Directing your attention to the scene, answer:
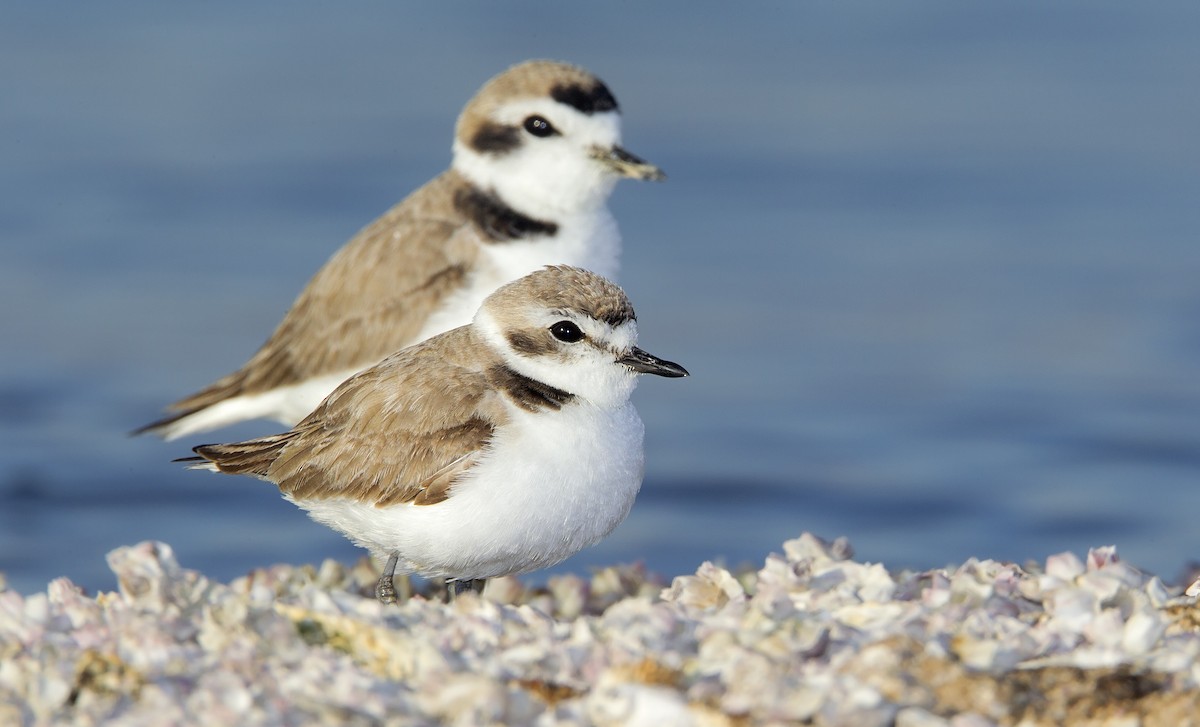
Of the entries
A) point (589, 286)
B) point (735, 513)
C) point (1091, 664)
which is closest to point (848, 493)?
point (735, 513)

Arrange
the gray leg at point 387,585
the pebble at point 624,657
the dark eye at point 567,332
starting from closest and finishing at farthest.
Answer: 1. the pebble at point 624,657
2. the dark eye at point 567,332
3. the gray leg at point 387,585

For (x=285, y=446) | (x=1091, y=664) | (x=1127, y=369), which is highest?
(x=1127, y=369)

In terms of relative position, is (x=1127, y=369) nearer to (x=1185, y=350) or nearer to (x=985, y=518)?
(x=1185, y=350)

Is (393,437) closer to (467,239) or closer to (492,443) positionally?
(492,443)

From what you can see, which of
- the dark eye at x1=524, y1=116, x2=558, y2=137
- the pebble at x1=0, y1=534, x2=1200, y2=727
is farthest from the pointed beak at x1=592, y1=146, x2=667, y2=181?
the pebble at x1=0, y1=534, x2=1200, y2=727

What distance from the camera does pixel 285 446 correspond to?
6586mm

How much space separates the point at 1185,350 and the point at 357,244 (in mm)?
6755

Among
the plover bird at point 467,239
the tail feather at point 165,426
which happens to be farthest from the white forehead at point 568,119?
the tail feather at point 165,426

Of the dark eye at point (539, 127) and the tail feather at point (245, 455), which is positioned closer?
the tail feather at point (245, 455)

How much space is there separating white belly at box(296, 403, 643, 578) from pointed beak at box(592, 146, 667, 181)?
3.14 metres

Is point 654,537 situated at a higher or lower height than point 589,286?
higher

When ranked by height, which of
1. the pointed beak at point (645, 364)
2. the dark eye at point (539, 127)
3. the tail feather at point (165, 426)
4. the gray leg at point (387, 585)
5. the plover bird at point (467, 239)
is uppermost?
the dark eye at point (539, 127)

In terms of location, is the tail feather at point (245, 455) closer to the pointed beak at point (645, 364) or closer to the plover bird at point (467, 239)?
the pointed beak at point (645, 364)

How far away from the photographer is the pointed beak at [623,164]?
9.09 meters
